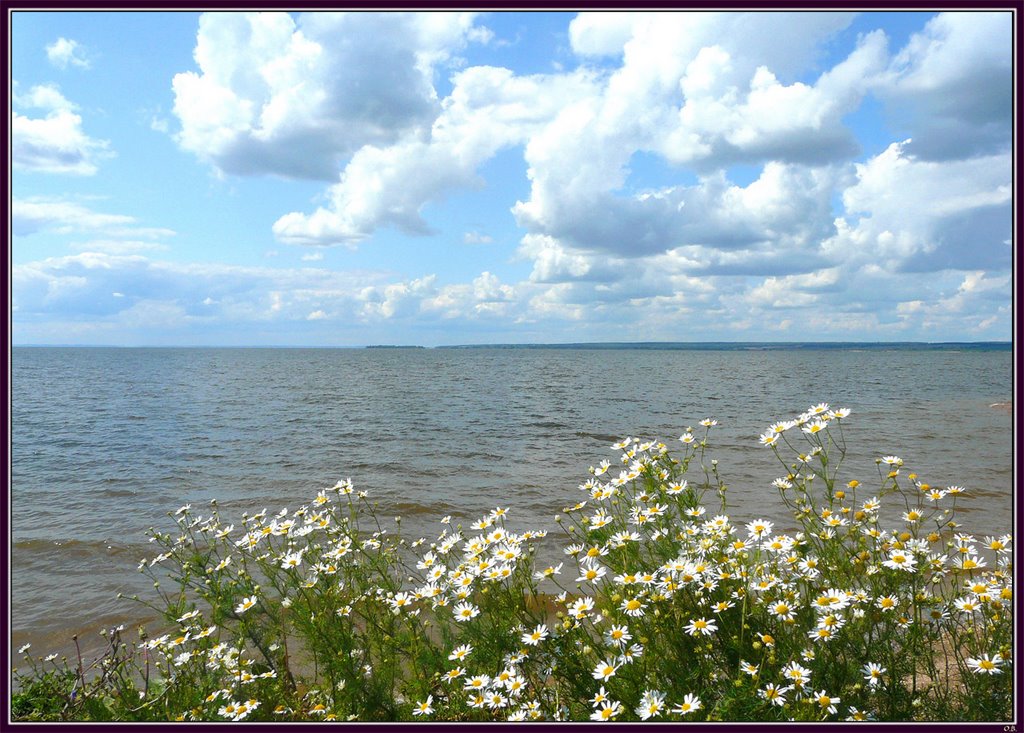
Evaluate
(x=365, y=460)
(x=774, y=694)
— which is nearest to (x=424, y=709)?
(x=774, y=694)

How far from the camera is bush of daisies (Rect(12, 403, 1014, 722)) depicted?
3.38 meters

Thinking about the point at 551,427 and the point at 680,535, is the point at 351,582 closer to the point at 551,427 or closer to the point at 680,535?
the point at 680,535

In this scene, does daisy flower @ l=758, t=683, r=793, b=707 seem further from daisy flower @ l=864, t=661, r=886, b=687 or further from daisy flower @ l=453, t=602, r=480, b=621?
daisy flower @ l=453, t=602, r=480, b=621

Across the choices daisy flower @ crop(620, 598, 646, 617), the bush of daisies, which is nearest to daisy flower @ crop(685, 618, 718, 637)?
the bush of daisies

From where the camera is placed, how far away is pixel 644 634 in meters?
3.60

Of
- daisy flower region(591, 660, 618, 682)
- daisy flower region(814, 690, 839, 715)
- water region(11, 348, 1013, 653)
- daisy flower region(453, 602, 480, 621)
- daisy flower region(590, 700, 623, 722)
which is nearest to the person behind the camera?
daisy flower region(814, 690, 839, 715)

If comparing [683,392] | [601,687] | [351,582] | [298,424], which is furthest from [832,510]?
[683,392]

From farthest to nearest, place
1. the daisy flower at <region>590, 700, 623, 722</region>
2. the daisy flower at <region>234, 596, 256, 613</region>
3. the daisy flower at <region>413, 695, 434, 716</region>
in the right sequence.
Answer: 1. the daisy flower at <region>234, 596, 256, 613</region>
2. the daisy flower at <region>413, 695, 434, 716</region>
3. the daisy flower at <region>590, 700, 623, 722</region>

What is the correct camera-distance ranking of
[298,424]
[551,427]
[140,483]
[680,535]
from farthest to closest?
[298,424], [551,427], [140,483], [680,535]

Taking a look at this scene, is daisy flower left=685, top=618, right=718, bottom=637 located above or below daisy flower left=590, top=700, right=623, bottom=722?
above

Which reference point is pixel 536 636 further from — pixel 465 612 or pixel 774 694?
pixel 774 694

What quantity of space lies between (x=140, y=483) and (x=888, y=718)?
1719 cm

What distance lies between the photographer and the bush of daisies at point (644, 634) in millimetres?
3377

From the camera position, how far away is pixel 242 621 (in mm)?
4629
